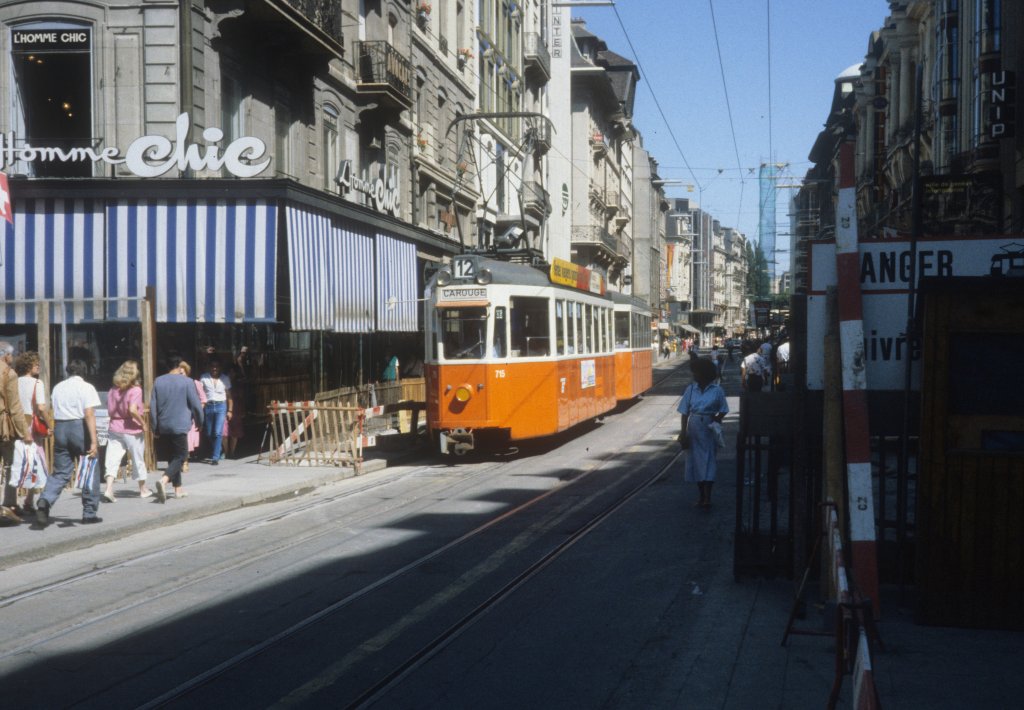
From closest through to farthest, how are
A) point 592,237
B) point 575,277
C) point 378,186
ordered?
point 575,277 < point 378,186 < point 592,237

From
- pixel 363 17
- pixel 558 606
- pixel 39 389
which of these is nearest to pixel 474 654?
pixel 558 606

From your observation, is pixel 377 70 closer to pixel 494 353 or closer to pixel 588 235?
pixel 494 353

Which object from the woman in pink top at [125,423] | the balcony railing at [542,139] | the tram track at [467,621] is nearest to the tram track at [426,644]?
the tram track at [467,621]

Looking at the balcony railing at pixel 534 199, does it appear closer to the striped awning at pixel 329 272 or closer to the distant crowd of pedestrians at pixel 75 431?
the striped awning at pixel 329 272

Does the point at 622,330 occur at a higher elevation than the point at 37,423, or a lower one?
higher

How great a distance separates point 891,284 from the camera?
24.0 feet

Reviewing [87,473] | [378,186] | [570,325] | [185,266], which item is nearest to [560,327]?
[570,325]

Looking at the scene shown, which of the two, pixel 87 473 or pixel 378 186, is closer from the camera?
pixel 87 473

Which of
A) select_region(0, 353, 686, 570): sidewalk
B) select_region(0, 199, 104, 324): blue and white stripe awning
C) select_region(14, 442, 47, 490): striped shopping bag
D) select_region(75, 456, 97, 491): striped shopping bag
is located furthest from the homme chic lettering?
select_region(75, 456, 97, 491): striped shopping bag

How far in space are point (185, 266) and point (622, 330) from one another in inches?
487

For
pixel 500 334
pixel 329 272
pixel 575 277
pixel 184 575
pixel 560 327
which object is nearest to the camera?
pixel 184 575

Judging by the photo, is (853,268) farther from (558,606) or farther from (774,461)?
(558,606)

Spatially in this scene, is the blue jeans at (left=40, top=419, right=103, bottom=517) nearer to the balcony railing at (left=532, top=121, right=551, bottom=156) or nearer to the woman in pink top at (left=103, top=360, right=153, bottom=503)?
the woman in pink top at (left=103, top=360, right=153, bottom=503)

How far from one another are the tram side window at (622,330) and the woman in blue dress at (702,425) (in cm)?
1410
